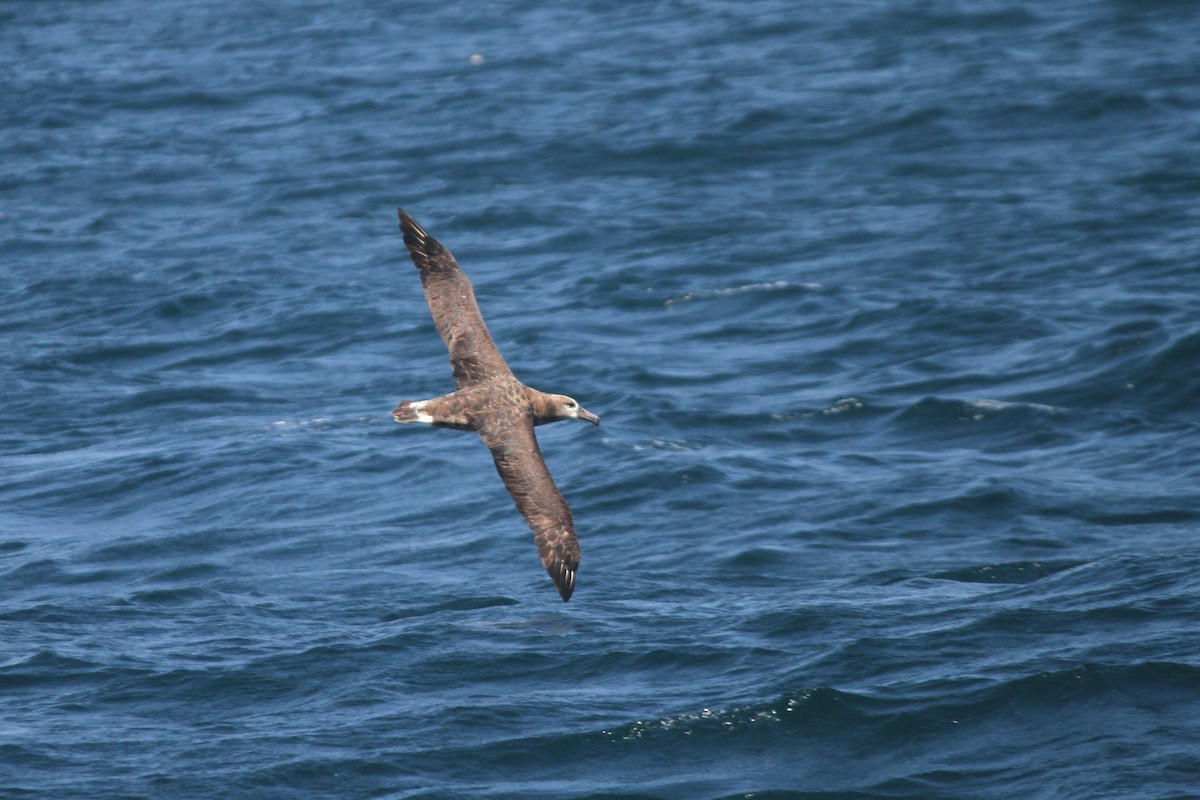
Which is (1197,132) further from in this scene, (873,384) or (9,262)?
(9,262)

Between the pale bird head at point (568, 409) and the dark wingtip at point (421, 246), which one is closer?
→ the pale bird head at point (568, 409)

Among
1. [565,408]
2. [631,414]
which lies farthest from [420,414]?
[631,414]

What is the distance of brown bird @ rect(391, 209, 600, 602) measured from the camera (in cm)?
1245

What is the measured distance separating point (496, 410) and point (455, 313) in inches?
51.5

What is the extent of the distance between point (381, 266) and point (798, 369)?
290 inches

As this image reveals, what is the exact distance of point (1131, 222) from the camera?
2564 centimetres

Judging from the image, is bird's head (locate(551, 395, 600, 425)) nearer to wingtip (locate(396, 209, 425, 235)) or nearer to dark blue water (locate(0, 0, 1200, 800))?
wingtip (locate(396, 209, 425, 235))

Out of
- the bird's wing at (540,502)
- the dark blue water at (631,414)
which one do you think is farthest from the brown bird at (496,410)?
the dark blue water at (631,414)

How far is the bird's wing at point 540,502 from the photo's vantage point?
486 inches

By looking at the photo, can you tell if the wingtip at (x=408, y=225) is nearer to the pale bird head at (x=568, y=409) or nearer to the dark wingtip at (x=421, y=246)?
the dark wingtip at (x=421, y=246)

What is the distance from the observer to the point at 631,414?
20.4 m

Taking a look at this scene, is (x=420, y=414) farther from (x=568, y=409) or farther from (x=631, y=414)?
(x=631, y=414)

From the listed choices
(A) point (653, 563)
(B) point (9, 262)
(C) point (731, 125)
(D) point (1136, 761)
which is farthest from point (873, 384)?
(B) point (9, 262)

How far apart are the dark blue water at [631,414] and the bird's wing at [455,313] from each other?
288cm
